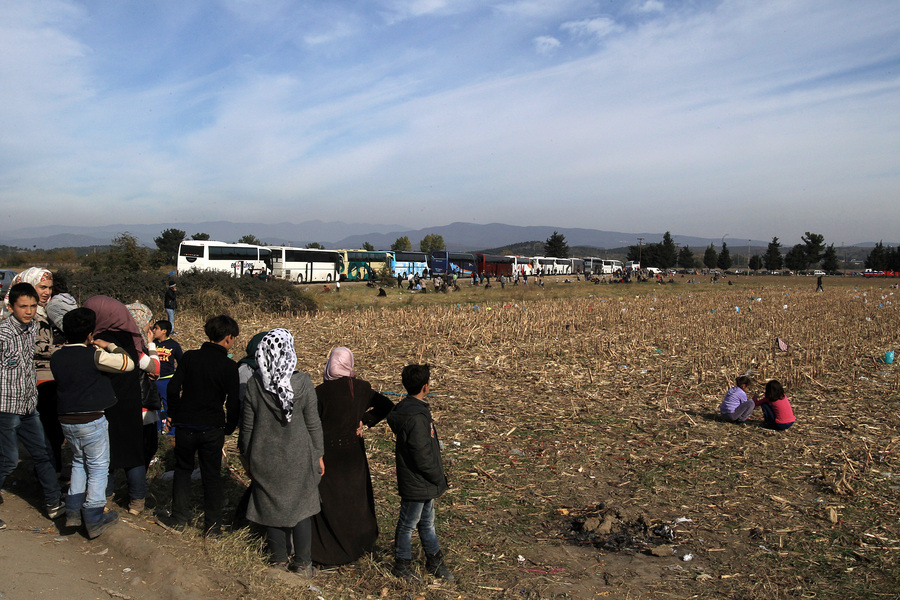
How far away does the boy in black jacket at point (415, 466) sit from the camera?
4.11 m

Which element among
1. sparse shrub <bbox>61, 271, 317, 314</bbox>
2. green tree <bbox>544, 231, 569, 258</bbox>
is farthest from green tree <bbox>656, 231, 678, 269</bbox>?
sparse shrub <bbox>61, 271, 317, 314</bbox>

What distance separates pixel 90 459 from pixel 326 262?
44.0 metres

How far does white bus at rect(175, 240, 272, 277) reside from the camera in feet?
129

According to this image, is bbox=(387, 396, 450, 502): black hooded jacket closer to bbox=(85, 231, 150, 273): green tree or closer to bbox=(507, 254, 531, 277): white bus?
bbox=(85, 231, 150, 273): green tree

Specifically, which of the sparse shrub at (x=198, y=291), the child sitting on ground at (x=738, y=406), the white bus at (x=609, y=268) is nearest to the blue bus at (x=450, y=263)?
the white bus at (x=609, y=268)

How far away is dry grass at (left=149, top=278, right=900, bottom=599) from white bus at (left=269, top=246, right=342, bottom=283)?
3070 cm

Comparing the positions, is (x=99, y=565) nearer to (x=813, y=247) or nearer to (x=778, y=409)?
(x=778, y=409)

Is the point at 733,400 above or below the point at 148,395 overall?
below

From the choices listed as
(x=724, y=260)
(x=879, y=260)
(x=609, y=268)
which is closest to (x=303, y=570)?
(x=609, y=268)

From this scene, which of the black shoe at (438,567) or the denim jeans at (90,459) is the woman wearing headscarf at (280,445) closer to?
the black shoe at (438,567)

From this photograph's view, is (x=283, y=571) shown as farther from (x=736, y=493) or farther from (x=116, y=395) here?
(x=736, y=493)

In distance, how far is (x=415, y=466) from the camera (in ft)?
13.5

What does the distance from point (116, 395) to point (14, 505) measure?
137 cm

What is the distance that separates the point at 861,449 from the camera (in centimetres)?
727
